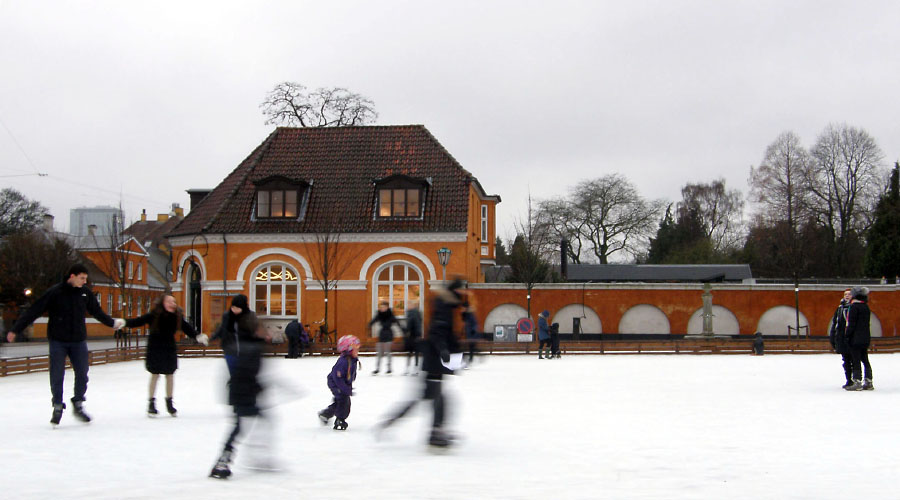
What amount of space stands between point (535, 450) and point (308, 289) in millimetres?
29387

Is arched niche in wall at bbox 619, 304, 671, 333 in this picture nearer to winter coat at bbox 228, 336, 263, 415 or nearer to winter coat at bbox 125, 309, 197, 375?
winter coat at bbox 125, 309, 197, 375

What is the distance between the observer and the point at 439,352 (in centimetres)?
923

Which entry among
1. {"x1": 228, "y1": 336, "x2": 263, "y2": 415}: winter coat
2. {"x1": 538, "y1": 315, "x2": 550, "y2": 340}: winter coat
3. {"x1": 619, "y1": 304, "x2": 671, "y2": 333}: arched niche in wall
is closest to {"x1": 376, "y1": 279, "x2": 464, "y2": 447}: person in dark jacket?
{"x1": 228, "y1": 336, "x2": 263, "y2": 415}: winter coat

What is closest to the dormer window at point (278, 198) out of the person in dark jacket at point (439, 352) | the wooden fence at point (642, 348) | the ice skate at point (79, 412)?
the wooden fence at point (642, 348)

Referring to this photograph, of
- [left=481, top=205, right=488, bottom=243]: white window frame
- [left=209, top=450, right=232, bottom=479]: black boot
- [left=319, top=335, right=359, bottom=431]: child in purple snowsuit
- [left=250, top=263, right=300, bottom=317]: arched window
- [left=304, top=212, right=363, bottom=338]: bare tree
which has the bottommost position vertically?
[left=209, top=450, right=232, bottom=479]: black boot

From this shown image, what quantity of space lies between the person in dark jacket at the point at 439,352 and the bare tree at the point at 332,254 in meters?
28.0

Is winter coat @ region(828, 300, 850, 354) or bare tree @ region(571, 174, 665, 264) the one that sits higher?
bare tree @ region(571, 174, 665, 264)

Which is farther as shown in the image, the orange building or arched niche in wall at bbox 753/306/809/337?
arched niche in wall at bbox 753/306/809/337

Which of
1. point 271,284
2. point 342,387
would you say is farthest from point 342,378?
point 271,284

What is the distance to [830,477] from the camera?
310 inches

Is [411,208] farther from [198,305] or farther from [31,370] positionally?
[31,370]

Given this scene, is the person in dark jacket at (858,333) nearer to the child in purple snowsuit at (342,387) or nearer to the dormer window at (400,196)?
the child in purple snowsuit at (342,387)

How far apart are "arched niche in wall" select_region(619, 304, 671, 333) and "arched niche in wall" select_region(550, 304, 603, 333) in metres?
1.17

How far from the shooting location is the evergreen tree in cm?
5162
